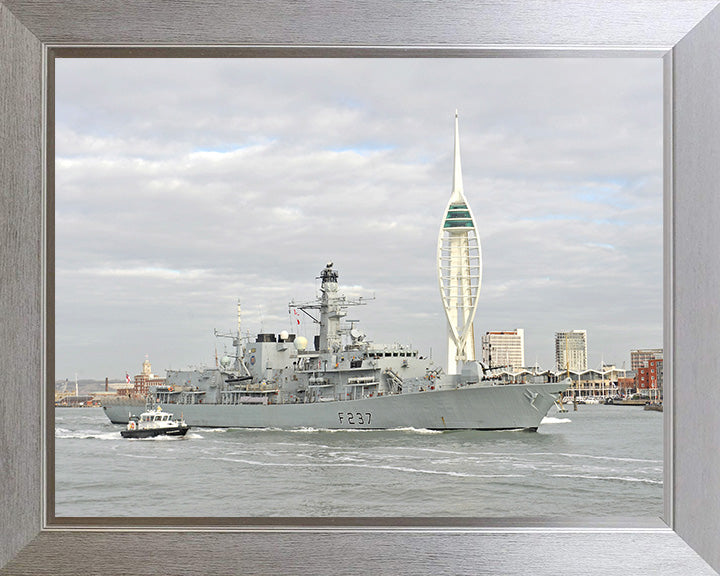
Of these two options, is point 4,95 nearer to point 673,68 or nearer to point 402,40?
point 402,40

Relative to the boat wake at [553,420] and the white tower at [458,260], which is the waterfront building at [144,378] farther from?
the boat wake at [553,420]

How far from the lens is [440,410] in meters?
11.1

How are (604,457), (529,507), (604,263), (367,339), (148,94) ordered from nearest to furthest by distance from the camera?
1. (148,94)
2. (604,263)
3. (529,507)
4. (367,339)
5. (604,457)

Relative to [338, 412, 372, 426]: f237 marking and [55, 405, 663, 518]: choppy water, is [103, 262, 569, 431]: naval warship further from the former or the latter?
[55, 405, 663, 518]: choppy water

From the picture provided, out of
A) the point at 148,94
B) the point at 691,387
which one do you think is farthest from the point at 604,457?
the point at 691,387

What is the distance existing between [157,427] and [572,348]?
31.1ft

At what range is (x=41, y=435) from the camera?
1.65 metres

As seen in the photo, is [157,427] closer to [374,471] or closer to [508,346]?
[374,471]

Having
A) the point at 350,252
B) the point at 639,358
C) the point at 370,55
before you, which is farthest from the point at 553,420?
the point at 370,55

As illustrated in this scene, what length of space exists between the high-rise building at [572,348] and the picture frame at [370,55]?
3.44m

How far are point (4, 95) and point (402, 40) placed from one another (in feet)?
2.91

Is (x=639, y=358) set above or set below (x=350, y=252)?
below

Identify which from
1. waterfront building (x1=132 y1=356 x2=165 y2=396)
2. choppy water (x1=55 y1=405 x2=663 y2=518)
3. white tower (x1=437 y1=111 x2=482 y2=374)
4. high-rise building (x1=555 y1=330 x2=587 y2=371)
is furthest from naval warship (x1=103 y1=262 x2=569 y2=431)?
high-rise building (x1=555 y1=330 x2=587 y2=371)

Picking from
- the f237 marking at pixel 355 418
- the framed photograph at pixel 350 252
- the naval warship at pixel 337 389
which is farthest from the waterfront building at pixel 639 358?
the f237 marking at pixel 355 418
